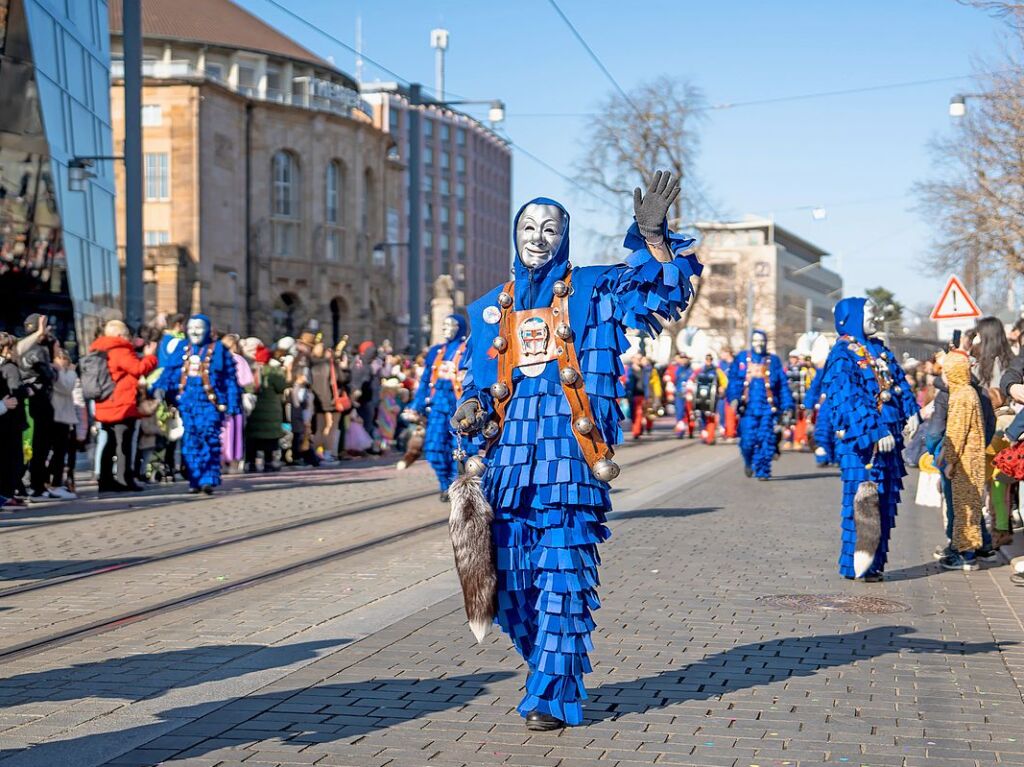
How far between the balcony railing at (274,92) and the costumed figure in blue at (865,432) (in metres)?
52.6

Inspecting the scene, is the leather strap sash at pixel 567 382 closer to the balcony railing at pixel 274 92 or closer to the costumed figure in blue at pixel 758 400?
the costumed figure in blue at pixel 758 400

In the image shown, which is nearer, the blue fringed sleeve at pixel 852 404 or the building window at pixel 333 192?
the blue fringed sleeve at pixel 852 404

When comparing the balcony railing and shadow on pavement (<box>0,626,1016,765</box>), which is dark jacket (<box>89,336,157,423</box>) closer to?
shadow on pavement (<box>0,626,1016,765</box>)

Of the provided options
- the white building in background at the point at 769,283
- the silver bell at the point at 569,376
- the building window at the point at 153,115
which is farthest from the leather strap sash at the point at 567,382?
the white building in background at the point at 769,283

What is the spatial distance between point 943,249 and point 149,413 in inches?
597

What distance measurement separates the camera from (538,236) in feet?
20.3

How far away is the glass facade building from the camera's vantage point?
25547 mm

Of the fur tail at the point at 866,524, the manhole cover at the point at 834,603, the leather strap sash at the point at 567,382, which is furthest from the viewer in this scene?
the fur tail at the point at 866,524

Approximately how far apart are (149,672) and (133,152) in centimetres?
1632

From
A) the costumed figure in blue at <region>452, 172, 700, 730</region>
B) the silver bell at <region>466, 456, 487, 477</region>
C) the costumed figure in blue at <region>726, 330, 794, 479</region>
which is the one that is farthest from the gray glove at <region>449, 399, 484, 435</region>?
the costumed figure in blue at <region>726, 330, 794, 479</region>

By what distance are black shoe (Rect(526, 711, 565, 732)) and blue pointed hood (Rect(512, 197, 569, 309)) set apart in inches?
64.8

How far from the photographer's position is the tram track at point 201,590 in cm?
786

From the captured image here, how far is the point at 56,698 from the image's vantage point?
6.39 meters

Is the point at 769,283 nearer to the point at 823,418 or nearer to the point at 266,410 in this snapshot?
the point at 266,410
